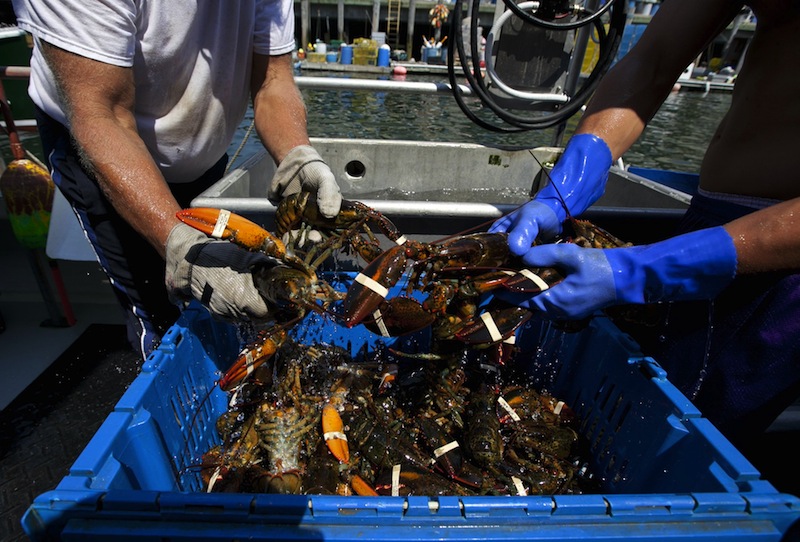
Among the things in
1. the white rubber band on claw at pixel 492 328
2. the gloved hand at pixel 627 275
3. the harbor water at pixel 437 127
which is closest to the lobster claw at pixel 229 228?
the white rubber band on claw at pixel 492 328

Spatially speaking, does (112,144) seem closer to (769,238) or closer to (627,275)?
(627,275)

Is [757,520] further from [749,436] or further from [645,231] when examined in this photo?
[645,231]

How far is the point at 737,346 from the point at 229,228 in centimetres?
206

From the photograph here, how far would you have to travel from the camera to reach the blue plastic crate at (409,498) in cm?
100

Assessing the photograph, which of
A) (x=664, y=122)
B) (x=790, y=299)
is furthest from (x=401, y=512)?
(x=664, y=122)

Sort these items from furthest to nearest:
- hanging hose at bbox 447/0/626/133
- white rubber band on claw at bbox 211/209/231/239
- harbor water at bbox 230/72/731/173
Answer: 1. harbor water at bbox 230/72/731/173
2. hanging hose at bbox 447/0/626/133
3. white rubber band on claw at bbox 211/209/231/239

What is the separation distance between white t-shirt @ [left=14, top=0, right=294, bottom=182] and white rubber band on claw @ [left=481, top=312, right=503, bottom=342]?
65.9 inches

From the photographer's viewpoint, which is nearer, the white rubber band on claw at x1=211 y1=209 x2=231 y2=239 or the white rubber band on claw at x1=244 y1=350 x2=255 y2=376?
the white rubber band on claw at x1=211 y1=209 x2=231 y2=239

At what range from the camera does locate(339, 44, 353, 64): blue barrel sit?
23906mm

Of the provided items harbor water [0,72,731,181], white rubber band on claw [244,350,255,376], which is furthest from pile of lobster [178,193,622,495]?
harbor water [0,72,731,181]

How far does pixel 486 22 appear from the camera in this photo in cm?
2798

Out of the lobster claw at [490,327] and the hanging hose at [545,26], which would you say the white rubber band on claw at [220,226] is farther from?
the hanging hose at [545,26]

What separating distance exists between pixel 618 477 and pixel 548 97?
287 centimetres

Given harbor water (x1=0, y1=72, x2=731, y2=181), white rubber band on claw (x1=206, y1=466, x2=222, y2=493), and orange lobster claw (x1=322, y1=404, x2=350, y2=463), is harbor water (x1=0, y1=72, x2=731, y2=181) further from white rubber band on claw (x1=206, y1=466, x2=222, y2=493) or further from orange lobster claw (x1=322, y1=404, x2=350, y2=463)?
white rubber band on claw (x1=206, y1=466, x2=222, y2=493)
